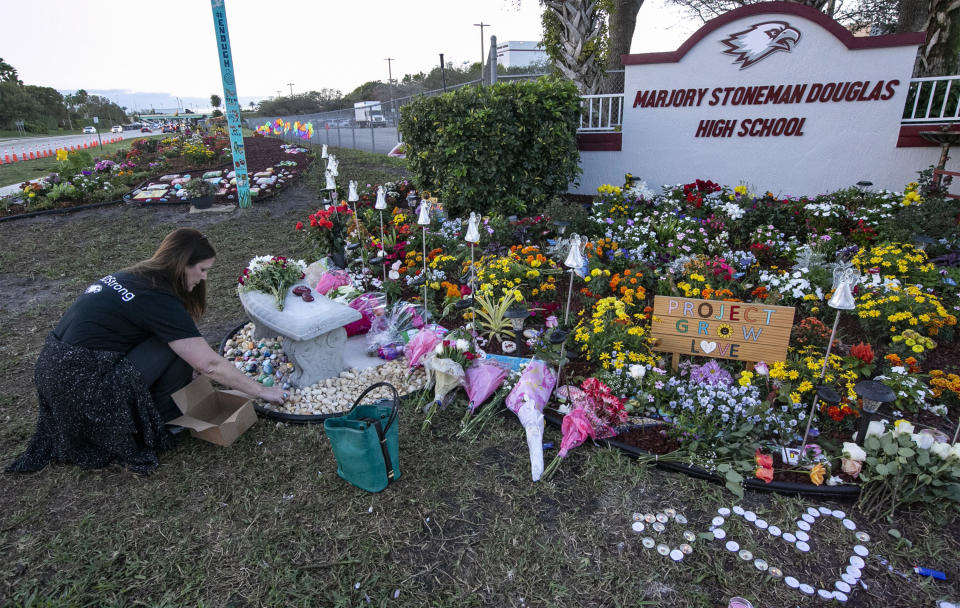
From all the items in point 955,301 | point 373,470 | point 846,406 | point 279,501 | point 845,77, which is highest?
point 845,77

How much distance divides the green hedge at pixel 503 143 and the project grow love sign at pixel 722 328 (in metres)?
3.78

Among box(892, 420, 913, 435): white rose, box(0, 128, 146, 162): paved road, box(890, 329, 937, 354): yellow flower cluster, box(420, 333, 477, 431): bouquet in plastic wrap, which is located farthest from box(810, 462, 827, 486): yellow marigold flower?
box(0, 128, 146, 162): paved road

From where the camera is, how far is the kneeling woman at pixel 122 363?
2.77 metres

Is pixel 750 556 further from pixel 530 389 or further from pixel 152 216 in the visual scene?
pixel 152 216

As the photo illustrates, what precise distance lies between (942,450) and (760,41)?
5.80 metres

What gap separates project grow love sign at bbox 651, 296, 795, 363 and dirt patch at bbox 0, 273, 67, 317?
20.6 ft

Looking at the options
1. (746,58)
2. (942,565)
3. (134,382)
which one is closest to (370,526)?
(134,382)

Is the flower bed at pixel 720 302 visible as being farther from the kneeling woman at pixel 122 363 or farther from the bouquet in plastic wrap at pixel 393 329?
the kneeling woman at pixel 122 363

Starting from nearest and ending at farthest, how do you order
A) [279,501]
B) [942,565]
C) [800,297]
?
[942,565] < [279,501] < [800,297]

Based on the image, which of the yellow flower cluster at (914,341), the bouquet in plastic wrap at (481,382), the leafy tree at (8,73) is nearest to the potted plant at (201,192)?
the bouquet in plastic wrap at (481,382)

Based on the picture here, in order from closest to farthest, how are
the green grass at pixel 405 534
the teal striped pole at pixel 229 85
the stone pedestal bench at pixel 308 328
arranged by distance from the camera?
1. the green grass at pixel 405 534
2. the stone pedestal bench at pixel 308 328
3. the teal striped pole at pixel 229 85

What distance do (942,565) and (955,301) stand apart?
2.51 m

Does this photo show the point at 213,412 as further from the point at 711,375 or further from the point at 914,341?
the point at 914,341

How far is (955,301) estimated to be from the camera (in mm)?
3818
